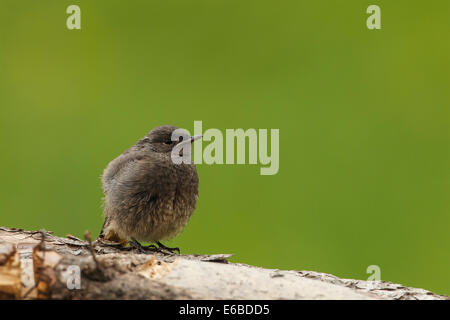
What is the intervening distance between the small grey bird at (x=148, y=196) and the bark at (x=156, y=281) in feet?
4.13

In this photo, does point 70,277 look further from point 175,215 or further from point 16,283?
point 175,215

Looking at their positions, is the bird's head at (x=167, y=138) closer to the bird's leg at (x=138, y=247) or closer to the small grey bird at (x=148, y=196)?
the small grey bird at (x=148, y=196)

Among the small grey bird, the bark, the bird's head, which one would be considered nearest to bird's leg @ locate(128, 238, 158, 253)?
the small grey bird

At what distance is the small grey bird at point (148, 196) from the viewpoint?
6168mm

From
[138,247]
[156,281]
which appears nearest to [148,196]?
[138,247]

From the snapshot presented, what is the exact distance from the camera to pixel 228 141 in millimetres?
6352

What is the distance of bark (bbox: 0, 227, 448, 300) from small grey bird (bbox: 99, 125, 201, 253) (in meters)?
1.26

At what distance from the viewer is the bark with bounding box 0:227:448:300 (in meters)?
3.61

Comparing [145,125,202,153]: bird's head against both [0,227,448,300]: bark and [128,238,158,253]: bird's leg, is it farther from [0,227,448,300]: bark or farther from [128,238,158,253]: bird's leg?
[0,227,448,300]: bark

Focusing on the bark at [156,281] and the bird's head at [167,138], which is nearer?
the bark at [156,281]

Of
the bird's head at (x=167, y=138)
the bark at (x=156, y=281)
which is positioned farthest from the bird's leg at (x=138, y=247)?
the bark at (x=156, y=281)

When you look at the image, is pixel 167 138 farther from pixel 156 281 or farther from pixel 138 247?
pixel 156 281
